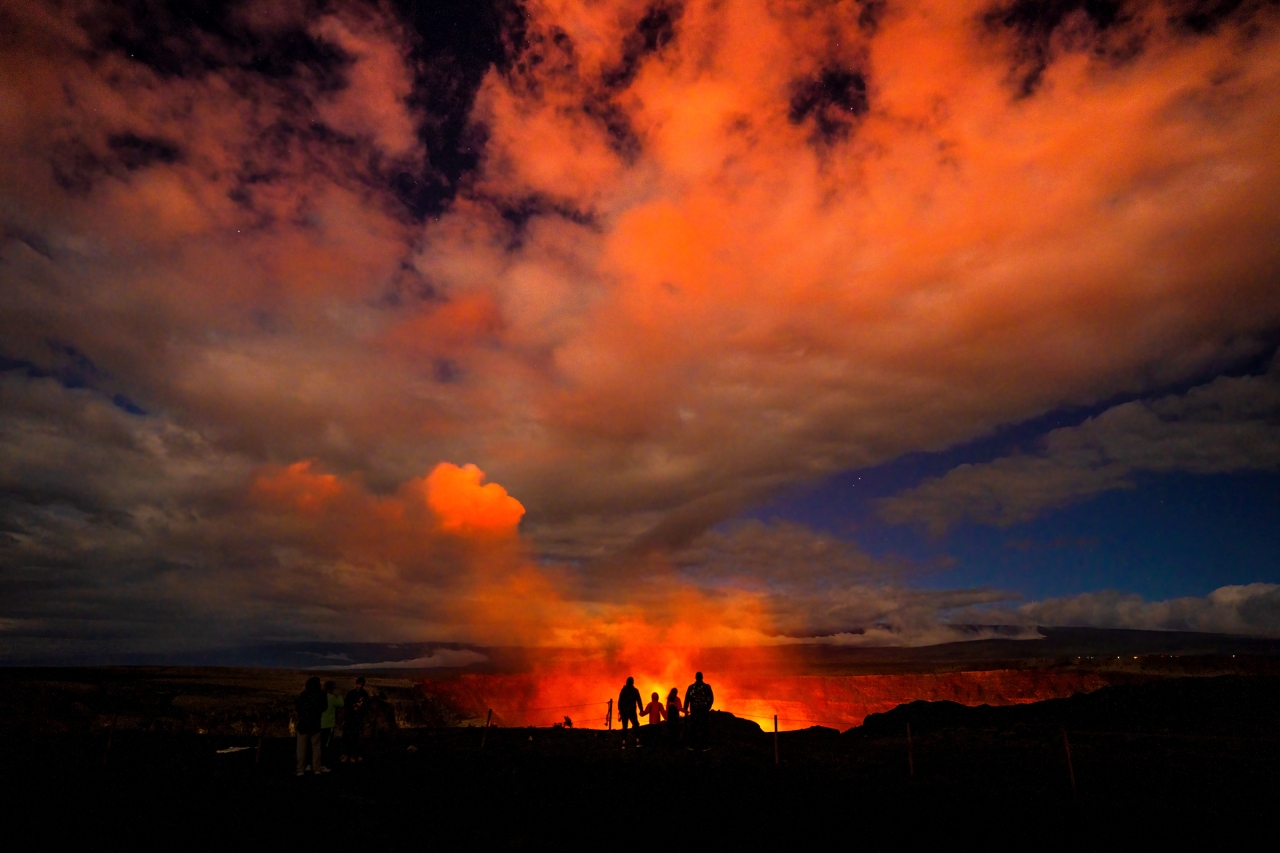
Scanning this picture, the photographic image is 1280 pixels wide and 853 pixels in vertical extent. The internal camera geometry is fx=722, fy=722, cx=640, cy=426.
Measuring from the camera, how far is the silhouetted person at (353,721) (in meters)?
21.5

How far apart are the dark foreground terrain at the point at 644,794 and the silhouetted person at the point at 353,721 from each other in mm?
857

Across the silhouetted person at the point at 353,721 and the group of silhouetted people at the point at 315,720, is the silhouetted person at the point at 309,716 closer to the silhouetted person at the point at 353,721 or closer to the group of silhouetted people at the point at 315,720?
the group of silhouetted people at the point at 315,720

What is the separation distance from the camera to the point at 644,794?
1716cm

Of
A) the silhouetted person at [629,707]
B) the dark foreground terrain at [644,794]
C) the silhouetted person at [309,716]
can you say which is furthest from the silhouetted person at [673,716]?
the silhouetted person at [309,716]

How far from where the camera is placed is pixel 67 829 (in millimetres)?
12680

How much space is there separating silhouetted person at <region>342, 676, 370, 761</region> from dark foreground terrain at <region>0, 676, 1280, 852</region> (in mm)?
857

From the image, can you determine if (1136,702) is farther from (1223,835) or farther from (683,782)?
(683,782)

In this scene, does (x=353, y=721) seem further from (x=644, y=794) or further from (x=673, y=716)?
(x=673, y=716)

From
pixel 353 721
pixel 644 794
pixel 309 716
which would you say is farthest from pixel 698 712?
pixel 309 716

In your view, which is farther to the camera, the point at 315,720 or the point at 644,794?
the point at 315,720

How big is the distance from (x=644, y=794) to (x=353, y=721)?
968cm

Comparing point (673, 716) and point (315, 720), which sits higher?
point (315, 720)

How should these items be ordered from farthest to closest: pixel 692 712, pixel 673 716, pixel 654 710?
pixel 654 710, pixel 673 716, pixel 692 712

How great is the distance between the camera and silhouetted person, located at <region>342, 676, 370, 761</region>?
21.5 m
